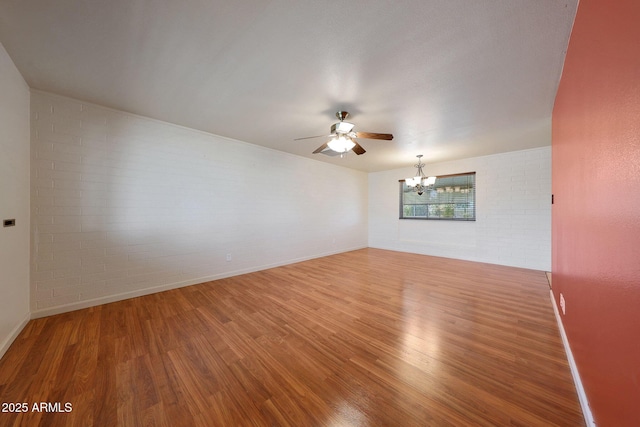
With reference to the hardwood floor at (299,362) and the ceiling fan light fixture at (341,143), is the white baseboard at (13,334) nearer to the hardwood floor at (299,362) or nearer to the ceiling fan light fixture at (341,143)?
the hardwood floor at (299,362)

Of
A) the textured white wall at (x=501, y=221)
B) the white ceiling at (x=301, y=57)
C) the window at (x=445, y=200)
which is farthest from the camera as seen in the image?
the window at (x=445, y=200)

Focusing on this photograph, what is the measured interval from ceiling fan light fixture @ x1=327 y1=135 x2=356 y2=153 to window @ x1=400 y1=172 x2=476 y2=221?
3.81m

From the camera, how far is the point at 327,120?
2992 mm

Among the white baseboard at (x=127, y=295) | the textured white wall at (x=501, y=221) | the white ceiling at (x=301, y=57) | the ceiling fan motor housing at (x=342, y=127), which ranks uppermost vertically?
the white ceiling at (x=301, y=57)

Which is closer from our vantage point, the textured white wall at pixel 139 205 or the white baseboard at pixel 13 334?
the white baseboard at pixel 13 334

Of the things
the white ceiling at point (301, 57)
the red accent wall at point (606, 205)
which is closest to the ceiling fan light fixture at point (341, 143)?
the white ceiling at point (301, 57)

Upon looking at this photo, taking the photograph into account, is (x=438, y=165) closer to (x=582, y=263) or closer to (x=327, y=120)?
(x=327, y=120)

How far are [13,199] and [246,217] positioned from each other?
8.51ft

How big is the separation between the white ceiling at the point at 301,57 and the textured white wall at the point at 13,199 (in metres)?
0.25

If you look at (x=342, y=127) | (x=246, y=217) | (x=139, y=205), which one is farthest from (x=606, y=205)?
(x=139, y=205)

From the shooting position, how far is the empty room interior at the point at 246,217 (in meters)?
1.21

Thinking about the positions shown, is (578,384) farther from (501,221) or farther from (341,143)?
(501,221)

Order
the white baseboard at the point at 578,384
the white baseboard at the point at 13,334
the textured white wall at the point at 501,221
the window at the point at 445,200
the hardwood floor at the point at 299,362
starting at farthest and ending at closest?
1. the window at the point at 445,200
2. the textured white wall at the point at 501,221
3. the white baseboard at the point at 13,334
4. the hardwood floor at the point at 299,362
5. the white baseboard at the point at 578,384

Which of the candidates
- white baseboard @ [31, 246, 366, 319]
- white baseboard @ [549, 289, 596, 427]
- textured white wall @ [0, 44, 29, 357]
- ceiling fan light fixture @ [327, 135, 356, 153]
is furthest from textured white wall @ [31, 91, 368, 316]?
white baseboard @ [549, 289, 596, 427]
